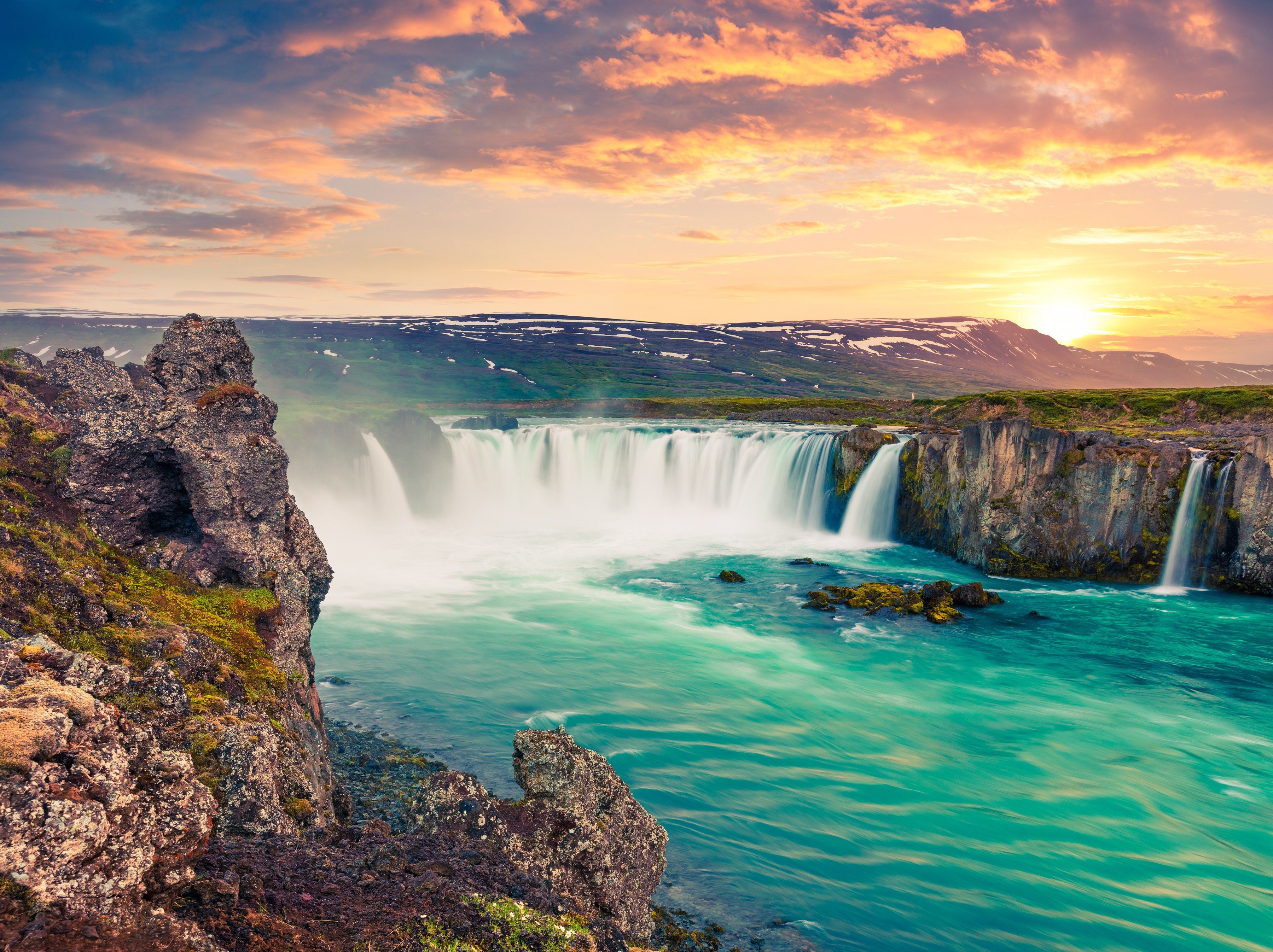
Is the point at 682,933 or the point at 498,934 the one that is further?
the point at 682,933

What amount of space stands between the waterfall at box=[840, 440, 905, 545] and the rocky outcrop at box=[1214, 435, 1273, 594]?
13.3 m

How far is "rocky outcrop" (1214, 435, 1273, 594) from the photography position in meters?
25.2

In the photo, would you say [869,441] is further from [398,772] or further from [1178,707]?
[398,772]

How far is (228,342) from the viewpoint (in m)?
12.6

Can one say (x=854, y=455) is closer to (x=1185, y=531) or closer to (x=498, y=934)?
(x=1185, y=531)

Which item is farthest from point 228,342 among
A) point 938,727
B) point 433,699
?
point 938,727

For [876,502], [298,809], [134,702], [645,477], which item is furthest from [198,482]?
[645,477]

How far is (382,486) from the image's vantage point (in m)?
42.5

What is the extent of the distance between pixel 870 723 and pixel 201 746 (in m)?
14.9

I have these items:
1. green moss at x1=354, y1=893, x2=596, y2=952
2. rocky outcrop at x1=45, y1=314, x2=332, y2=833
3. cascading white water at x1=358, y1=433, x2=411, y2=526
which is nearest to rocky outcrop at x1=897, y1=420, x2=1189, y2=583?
rocky outcrop at x1=45, y1=314, x2=332, y2=833

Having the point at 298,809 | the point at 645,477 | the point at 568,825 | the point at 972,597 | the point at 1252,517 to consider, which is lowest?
the point at 972,597

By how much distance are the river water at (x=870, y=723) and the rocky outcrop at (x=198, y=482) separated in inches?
204

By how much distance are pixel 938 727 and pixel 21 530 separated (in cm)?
1748

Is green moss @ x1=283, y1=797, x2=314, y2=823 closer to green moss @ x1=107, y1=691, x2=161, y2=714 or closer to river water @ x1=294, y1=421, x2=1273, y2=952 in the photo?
green moss @ x1=107, y1=691, x2=161, y2=714
